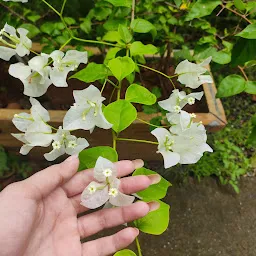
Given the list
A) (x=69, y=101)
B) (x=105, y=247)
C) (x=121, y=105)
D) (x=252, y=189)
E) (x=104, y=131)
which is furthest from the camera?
(x=252, y=189)

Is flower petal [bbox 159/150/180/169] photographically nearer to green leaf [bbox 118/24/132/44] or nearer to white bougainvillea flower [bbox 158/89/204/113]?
white bougainvillea flower [bbox 158/89/204/113]

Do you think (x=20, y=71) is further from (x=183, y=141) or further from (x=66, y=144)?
(x=183, y=141)

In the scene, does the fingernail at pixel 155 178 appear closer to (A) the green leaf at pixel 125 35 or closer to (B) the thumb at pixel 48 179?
(B) the thumb at pixel 48 179

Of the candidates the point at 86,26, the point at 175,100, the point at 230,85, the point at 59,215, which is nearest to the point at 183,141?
the point at 175,100

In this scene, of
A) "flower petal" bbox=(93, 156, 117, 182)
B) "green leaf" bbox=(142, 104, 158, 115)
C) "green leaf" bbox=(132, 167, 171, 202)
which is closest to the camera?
"flower petal" bbox=(93, 156, 117, 182)

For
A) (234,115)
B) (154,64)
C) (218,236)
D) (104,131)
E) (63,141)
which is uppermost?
(63,141)

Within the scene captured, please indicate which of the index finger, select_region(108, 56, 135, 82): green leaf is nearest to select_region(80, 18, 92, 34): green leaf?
select_region(108, 56, 135, 82): green leaf

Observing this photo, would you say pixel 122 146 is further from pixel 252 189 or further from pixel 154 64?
pixel 252 189

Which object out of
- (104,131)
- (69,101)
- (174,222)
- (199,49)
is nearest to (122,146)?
(104,131)
